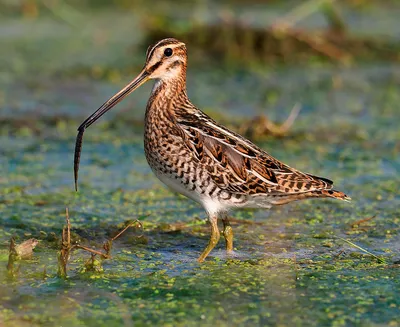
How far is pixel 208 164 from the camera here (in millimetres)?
5852

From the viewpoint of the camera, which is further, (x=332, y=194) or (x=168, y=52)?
A: (x=168, y=52)

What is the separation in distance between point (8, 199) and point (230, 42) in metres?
5.26

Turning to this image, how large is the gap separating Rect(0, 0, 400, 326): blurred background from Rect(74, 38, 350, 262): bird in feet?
1.19

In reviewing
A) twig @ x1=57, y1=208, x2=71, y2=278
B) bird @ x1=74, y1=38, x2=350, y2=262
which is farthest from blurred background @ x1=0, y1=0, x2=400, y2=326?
bird @ x1=74, y1=38, x2=350, y2=262

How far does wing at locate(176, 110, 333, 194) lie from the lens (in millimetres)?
5867

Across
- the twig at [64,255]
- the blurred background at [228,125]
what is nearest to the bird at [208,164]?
the blurred background at [228,125]

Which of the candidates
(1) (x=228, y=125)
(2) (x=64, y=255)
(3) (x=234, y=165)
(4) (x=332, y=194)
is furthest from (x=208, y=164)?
(1) (x=228, y=125)

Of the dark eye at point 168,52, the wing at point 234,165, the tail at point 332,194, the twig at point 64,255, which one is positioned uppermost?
the dark eye at point 168,52

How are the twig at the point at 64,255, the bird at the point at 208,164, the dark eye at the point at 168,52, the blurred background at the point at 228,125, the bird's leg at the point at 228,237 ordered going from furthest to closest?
the dark eye at the point at 168,52, the bird's leg at the point at 228,237, the bird at the point at 208,164, the twig at the point at 64,255, the blurred background at the point at 228,125

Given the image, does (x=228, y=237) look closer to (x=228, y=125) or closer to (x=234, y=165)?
(x=234, y=165)

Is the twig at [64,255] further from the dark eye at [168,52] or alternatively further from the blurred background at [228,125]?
the dark eye at [168,52]

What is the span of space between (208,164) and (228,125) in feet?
11.0

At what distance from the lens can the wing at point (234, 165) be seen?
19.2ft

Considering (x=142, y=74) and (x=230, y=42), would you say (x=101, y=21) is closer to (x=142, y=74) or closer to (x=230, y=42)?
(x=230, y=42)
